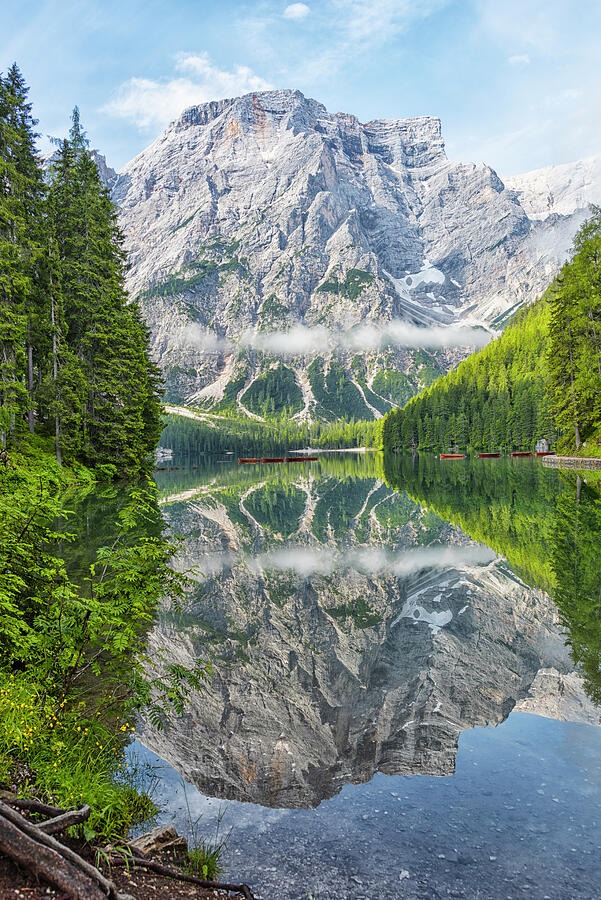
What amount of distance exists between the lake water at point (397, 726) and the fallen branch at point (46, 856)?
1.94 meters

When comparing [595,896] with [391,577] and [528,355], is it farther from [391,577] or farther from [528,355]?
[528,355]

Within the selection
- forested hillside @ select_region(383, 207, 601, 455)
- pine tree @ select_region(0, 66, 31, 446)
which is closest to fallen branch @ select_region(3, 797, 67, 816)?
pine tree @ select_region(0, 66, 31, 446)

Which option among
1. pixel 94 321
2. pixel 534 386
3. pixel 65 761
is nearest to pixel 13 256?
pixel 94 321

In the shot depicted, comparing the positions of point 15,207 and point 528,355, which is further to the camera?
point 528,355

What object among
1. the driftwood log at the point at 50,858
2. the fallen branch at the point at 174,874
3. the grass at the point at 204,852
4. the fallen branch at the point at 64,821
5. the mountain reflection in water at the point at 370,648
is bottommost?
A: the mountain reflection in water at the point at 370,648

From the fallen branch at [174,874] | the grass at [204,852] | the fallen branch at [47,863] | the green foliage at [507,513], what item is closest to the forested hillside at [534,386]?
the green foliage at [507,513]

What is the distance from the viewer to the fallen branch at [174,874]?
4.46 m

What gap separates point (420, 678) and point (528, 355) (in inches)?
5555

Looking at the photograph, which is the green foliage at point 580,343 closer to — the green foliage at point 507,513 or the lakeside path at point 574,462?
the lakeside path at point 574,462

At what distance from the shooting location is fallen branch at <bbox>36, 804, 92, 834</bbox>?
4150mm

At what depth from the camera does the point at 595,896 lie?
480cm

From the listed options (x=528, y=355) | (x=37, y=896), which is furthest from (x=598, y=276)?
(x=528, y=355)

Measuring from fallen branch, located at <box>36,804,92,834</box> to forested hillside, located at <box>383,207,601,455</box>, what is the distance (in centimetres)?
5105

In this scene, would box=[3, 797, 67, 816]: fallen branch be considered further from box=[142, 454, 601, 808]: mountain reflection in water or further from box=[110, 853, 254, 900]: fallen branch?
box=[142, 454, 601, 808]: mountain reflection in water
